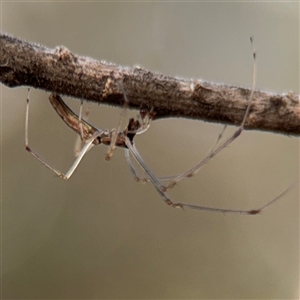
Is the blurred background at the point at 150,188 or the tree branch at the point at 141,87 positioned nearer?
the tree branch at the point at 141,87

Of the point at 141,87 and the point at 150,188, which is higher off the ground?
the point at 150,188

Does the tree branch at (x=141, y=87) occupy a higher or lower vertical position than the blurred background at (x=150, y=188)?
lower

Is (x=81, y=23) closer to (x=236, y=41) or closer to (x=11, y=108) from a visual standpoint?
(x=11, y=108)

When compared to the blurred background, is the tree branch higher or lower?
lower

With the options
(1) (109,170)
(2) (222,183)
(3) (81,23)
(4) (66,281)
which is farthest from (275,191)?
(3) (81,23)
